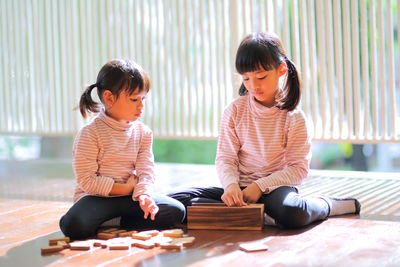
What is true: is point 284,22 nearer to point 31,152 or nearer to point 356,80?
point 356,80

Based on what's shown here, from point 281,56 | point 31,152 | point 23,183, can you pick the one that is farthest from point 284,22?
point 31,152

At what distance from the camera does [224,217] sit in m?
2.10

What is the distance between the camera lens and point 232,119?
2.32 m

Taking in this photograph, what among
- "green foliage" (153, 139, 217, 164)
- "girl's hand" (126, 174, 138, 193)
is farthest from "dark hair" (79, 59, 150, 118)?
"green foliage" (153, 139, 217, 164)

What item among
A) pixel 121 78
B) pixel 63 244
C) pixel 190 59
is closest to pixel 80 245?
pixel 63 244

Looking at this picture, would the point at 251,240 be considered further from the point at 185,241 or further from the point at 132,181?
the point at 132,181

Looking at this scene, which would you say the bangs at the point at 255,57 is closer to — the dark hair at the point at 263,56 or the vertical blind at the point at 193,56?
the dark hair at the point at 263,56

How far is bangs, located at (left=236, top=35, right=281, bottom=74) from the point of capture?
6.95 ft

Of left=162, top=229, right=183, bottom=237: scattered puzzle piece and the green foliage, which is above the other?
left=162, top=229, right=183, bottom=237: scattered puzzle piece

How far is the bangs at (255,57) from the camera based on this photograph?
2117mm

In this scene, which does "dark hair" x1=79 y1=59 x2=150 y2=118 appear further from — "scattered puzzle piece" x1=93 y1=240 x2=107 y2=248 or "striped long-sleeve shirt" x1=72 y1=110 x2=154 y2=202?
"scattered puzzle piece" x1=93 y1=240 x2=107 y2=248

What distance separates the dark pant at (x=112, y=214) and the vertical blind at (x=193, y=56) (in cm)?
153

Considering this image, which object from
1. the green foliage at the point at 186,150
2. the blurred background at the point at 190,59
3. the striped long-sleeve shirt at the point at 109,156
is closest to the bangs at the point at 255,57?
the striped long-sleeve shirt at the point at 109,156

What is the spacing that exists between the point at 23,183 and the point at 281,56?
1.95 meters
